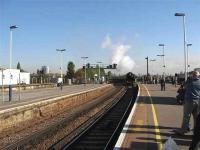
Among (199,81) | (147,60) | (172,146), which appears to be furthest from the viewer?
(147,60)

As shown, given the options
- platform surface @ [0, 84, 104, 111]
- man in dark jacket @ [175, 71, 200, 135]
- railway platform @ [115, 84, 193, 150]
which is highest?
man in dark jacket @ [175, 71, 200, 135]

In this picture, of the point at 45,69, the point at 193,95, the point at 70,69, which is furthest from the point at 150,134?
the point at 70,69

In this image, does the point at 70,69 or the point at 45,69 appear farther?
the point at 70,69

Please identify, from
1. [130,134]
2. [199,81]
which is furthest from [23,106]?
[199,81]

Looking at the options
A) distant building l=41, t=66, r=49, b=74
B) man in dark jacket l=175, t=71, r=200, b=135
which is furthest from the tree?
man in dark jacket l=175, t=71, r=200, b=135

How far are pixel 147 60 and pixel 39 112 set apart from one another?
82.3 m

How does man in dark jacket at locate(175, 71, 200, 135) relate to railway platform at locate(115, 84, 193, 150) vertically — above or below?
above

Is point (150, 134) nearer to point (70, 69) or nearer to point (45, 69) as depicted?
point (45, 69)

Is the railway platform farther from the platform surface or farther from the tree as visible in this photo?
the tree

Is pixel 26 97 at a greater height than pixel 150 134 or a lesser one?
greater

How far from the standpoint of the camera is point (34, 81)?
93438 millimetres

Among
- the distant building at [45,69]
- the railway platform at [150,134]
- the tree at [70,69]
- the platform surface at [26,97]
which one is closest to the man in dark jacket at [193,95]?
the railway platform at [150,134]

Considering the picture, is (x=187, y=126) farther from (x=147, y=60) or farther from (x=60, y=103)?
(x=147, y=60)

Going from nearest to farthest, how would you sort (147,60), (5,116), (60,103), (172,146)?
(172,146) → (5,116) → (60,103) → (147,60)
